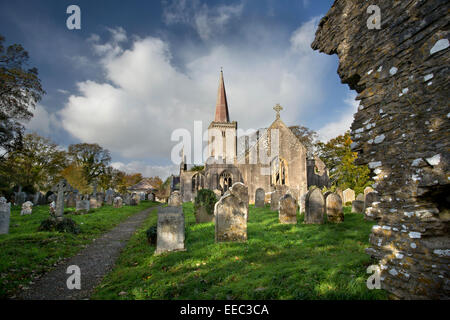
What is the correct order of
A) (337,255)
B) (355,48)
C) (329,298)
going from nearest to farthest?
1. (329,298)
2. (355,48)
3. (337,255)

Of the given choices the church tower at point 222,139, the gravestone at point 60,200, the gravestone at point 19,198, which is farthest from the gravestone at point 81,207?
the church tower at point 222,139

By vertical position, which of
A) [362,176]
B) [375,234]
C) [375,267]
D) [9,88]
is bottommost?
[375,267]

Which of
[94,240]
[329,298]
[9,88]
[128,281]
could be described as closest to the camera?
[329,298]

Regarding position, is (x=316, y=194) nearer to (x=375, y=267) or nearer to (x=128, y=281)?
(x=375, y=267)

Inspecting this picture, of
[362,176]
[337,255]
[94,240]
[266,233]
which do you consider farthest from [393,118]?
[362,176]

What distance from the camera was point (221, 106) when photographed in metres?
37.6

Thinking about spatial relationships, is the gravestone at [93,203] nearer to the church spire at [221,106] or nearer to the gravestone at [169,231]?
the gravestone at [169,231]

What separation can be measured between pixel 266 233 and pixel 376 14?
6.13 metres

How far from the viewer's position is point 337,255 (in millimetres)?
4758

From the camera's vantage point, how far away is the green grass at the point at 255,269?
3.34 meters

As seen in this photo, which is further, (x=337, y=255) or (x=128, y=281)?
(x=337, y=255)

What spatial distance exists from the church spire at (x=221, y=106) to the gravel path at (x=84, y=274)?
30.2 meters

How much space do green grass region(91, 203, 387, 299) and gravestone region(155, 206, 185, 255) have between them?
30 centimetres

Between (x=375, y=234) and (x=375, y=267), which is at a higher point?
(x=375, y=234)
